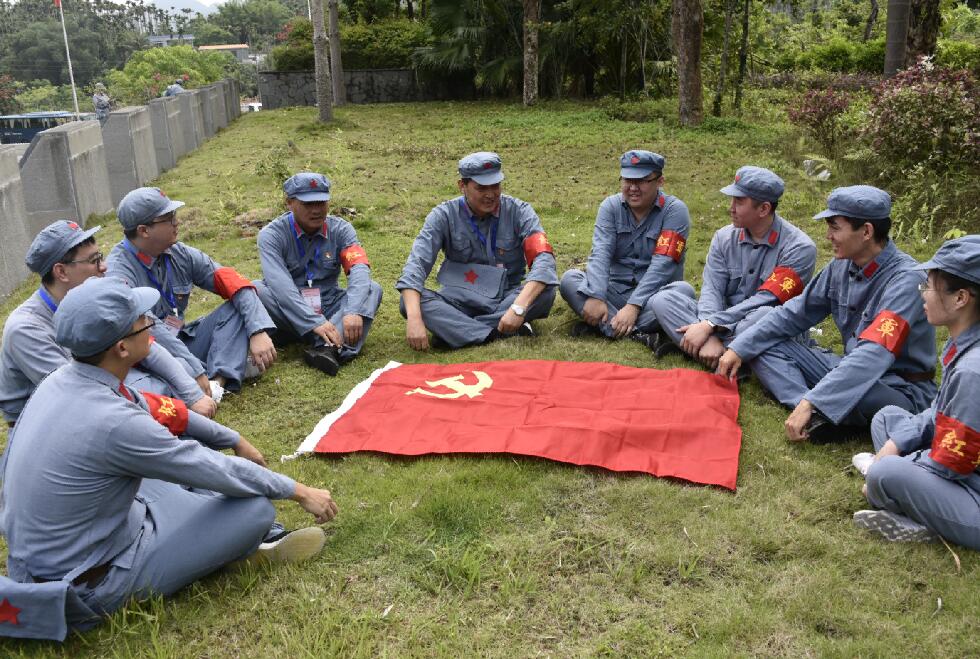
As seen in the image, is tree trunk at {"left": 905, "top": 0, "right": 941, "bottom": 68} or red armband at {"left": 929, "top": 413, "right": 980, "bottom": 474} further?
tree trunk at {"left": 905, "top": 0, "right": 941, "bottom": 68}

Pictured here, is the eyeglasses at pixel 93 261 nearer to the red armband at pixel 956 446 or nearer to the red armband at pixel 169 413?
the red armband at pixel 169 413

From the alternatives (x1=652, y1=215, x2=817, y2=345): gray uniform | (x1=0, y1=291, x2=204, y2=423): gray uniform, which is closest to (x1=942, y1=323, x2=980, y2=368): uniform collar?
(x1=652, y1=215, x2=817, y2=345): gray uniform

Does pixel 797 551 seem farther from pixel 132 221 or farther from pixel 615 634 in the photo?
pixel 132 221

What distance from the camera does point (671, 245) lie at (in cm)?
571

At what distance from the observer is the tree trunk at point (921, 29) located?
34.6ft

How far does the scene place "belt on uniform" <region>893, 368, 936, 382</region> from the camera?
4.14 metres

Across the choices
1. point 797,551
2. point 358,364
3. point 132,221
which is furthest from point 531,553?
point 132,221

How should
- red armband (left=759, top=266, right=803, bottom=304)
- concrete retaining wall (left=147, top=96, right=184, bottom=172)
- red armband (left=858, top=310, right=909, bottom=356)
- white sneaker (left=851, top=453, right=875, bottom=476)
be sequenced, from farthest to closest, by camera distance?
concrete retaining wall (left=147, top=96, right=184, bottom=172), red armband (left=759, top=266, right=803, bottom=304), red armband (left=858, top=310, right=909, bottom=356), white sneaker (left=851, top=453, right=875, bottom=476)

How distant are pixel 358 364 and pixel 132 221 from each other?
1638 mm

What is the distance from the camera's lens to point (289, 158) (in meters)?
13.7

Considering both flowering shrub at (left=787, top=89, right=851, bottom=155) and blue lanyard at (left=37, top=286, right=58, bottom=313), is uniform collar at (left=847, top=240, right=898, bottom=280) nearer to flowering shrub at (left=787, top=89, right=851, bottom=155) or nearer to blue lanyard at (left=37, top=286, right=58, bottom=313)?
blue lanyard at (left=37, top=286, right=58, bottom=313)

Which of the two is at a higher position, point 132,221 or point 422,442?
point 132,221

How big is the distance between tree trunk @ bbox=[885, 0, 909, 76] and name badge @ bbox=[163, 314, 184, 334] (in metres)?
9.83

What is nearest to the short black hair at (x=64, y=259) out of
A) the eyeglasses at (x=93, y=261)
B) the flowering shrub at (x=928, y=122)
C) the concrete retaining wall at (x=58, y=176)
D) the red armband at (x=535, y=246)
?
the eyeglasses at (x=93, y=261)
